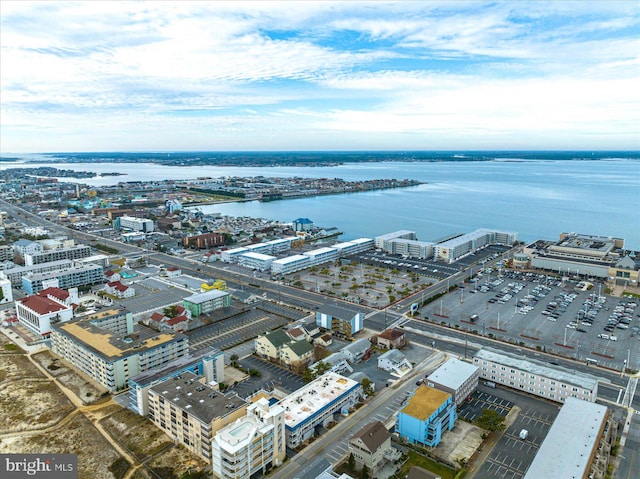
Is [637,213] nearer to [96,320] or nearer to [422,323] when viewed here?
[422,323]

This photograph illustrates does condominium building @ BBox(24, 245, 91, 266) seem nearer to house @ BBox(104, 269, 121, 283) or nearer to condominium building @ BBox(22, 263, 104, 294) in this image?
condominium building @ BBox(22, 263, 104, 294)

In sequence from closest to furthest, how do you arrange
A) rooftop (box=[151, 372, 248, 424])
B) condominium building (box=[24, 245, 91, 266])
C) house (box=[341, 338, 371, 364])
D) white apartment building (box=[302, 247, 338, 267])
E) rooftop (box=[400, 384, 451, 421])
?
rooftop (box=[151, 372, 248, 424]) → rooftop (box=[400, 384, 451, 421]) → house (box=[341, 338, 371, 364]) → condominium building (box=[24, 245, 91, 266]) → white apartment building (box=[302, 247, 338, 267])

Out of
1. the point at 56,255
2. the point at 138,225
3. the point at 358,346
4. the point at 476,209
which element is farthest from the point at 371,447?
the point at 476,209

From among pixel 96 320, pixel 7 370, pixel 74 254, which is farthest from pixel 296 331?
pixel 74 254

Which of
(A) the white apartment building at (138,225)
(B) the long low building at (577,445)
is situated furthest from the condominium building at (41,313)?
(A) the white apartment building at (138,225)

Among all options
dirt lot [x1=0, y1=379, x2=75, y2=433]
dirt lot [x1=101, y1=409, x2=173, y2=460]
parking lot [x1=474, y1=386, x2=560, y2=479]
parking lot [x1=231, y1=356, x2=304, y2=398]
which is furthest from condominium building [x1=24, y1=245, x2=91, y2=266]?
parking lot [x1=474, y1=386, x2=560, y2=479]

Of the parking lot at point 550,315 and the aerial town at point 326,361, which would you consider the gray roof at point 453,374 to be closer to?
the aerial town at point 326,361

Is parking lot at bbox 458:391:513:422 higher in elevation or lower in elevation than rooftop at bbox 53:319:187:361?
lower

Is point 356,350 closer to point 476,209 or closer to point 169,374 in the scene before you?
point 169,374
